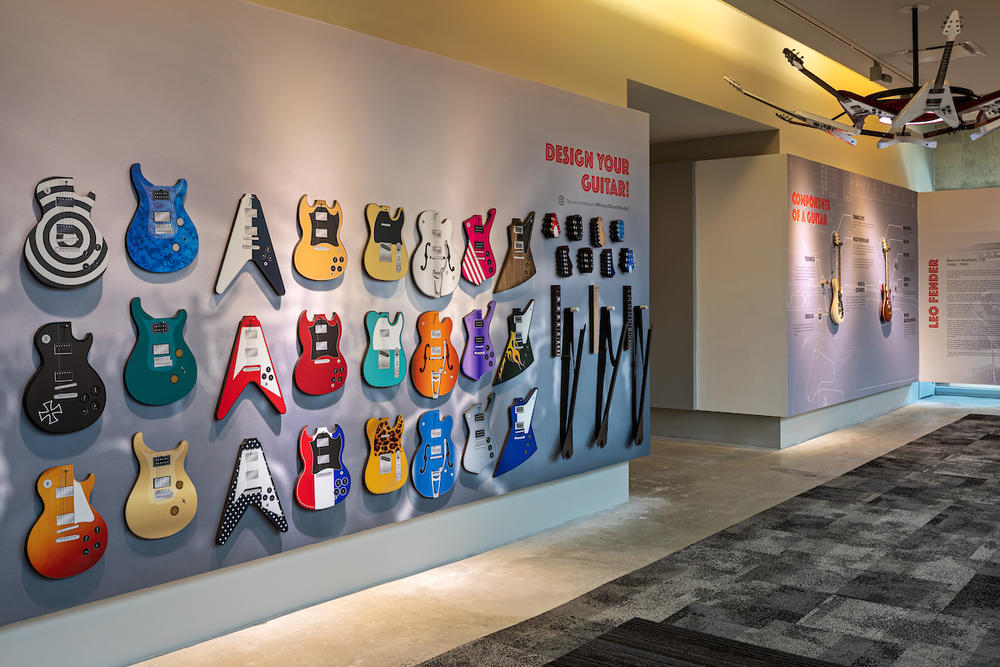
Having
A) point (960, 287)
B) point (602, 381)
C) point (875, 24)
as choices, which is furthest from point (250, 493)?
point (960, 287)

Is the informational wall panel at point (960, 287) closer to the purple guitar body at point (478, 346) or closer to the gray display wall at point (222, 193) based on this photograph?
the gray display wall at point (222, 193)

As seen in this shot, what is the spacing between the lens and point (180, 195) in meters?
2.96

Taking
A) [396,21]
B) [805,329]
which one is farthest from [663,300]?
[396,21]

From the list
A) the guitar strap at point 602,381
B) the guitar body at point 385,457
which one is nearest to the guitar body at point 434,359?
the guitar body at point 385,457

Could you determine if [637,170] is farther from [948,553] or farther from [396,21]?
[948,553]

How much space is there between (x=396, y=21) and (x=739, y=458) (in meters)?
4.43

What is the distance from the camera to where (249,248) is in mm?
3189

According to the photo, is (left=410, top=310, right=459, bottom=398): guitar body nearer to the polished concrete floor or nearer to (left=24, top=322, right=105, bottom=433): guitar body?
the polished concrete floor

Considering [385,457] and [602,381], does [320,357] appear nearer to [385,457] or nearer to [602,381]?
[385,457]

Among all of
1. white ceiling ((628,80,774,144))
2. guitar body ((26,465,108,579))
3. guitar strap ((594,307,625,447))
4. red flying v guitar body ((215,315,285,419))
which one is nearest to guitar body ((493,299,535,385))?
guitar strap ((594,307,625,447))

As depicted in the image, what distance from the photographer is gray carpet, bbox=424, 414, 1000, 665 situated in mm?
3129

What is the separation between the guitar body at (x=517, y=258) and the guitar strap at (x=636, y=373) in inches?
41.6

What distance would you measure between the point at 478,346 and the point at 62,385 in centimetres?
195

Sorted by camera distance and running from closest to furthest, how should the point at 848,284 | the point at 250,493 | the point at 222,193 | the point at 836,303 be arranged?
1. the point at 222,193
2. the point at 250,493
3. the point at 836,303
4. the point at 848,284
